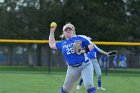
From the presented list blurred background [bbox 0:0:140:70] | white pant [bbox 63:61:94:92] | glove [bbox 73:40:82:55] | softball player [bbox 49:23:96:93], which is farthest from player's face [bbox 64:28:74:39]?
blurred background [bbox 0:0:140:70]

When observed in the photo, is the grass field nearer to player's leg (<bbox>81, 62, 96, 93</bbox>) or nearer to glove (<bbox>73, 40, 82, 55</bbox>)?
player's leg (<bbox>81, 62, 96, 93</bbox>)

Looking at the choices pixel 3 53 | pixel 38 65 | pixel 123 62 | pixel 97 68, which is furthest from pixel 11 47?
pixel 97 68

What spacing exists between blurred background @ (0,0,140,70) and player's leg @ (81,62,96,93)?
2295 cm

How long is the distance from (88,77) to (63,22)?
26.3 m

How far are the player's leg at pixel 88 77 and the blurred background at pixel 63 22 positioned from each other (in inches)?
904

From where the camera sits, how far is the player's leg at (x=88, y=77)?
945 centimetres

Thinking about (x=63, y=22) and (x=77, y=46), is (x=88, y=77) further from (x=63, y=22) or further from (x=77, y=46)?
(x=63, y=22)

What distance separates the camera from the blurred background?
3456 cm

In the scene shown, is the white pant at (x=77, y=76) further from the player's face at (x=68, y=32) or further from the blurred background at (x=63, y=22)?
the blurred background at (x=63, y=22)

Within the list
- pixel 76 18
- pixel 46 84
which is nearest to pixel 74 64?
pixel 46 84

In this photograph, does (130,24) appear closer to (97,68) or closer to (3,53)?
(3,53)

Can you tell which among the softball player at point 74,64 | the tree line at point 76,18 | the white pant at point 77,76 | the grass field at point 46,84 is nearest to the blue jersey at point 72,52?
Result: the softball player at point 74,64

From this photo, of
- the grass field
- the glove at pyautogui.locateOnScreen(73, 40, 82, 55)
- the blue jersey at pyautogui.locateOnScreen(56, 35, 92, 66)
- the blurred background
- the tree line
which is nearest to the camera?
the glove at pyautogui.locateOnScreen(73, 40, 82, 55)

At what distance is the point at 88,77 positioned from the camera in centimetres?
947
